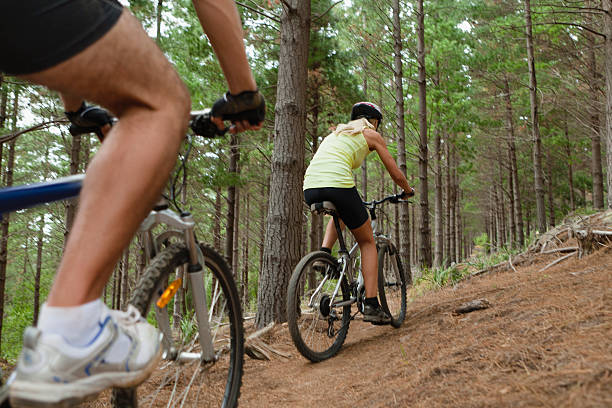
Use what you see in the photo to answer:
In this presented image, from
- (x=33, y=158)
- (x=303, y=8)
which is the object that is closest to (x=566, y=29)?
(x=303, y=8)

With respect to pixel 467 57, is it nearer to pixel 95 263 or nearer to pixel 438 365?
pixel 438 365

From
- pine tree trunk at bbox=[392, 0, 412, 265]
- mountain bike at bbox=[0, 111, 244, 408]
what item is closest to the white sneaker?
mountain bike at bbox=[0, 111, 244, 408]

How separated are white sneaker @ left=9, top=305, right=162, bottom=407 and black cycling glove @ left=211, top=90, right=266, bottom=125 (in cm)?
76

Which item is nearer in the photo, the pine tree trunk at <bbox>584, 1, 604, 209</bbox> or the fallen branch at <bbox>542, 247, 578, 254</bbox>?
the fallen branch at <bbox>542, 247, 578, 254</bbox>

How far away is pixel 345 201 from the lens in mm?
3969

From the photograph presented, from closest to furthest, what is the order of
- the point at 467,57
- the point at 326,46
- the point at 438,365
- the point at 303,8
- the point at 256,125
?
the point at 256,125, the point at 438,365, the point at 303,8, the point at 326,46, the point at 467,57

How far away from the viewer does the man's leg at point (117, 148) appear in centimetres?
95

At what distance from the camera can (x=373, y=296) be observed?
4.22m

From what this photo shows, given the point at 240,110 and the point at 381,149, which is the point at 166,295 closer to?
the point at 240,110

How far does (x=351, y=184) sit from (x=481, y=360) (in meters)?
2.11

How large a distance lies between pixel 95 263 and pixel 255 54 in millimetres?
10886

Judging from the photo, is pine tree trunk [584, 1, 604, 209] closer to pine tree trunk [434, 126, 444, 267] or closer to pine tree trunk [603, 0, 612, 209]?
pine tree trunk [603, 0, 612, 209]

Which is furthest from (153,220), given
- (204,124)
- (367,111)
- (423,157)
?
(423,157)

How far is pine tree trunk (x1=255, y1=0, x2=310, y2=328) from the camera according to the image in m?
5.09
